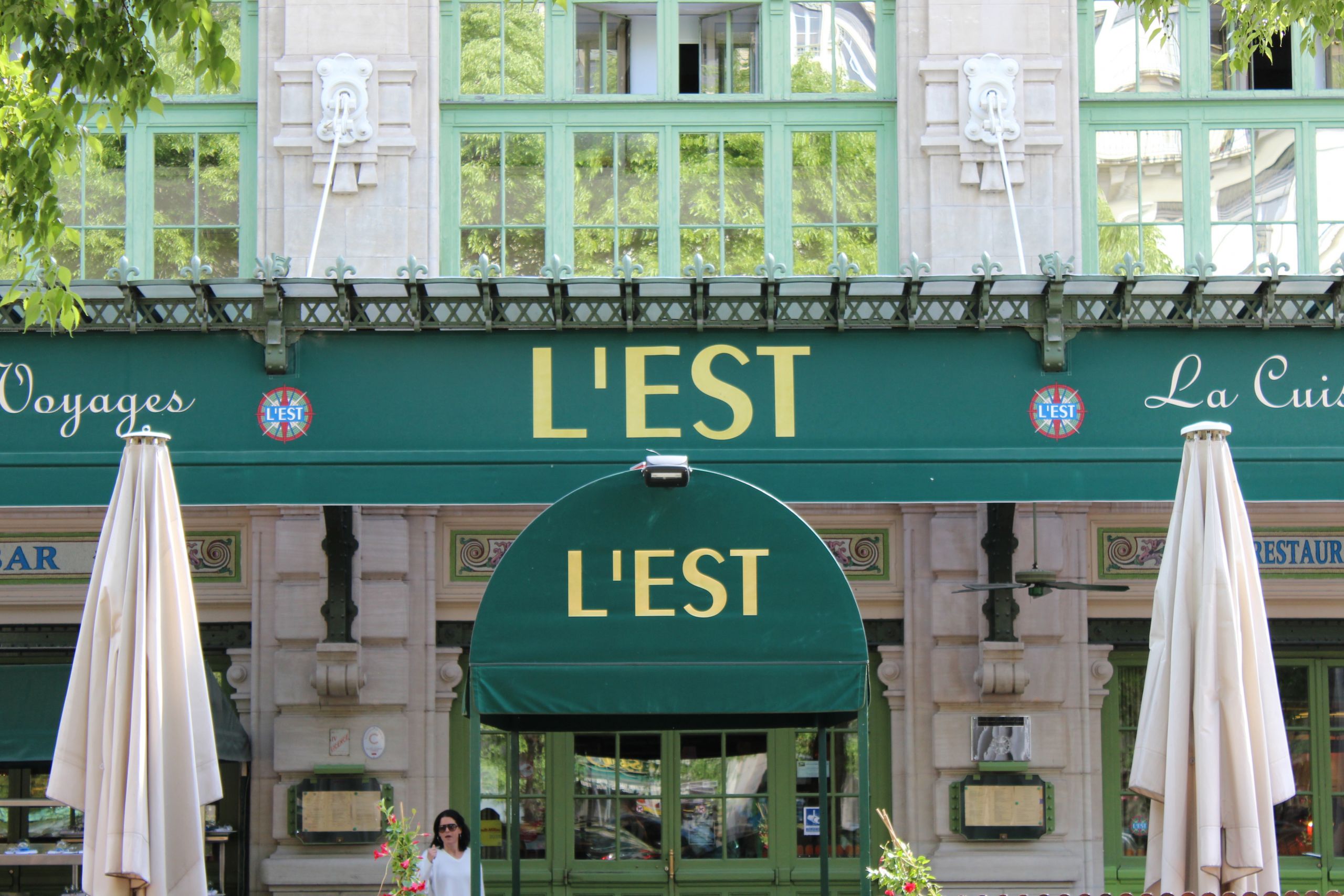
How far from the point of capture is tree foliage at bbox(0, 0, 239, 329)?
27.9ft

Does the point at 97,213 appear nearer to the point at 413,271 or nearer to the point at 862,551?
the point at 413,271

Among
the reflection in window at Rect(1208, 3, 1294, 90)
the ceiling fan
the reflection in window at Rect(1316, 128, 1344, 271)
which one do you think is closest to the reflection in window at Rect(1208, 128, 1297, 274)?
the reflection in window at Rect(1316, 128, 1344, 271)

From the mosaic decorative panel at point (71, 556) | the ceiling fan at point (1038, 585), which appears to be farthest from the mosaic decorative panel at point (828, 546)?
the mosaic decorative panel at point (71, 556)

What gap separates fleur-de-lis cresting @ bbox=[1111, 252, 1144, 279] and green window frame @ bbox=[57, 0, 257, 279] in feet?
23.1

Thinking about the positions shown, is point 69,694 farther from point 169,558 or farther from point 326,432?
point 326,432

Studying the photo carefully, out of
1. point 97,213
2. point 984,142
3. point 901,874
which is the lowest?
point 901,874

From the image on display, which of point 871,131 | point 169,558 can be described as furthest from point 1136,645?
point 169,558

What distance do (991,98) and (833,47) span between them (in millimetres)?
1460

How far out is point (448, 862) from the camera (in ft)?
29.7

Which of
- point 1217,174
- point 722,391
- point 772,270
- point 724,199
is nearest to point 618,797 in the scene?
point 722,391

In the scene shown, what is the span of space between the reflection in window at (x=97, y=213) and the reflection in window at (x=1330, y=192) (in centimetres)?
1008

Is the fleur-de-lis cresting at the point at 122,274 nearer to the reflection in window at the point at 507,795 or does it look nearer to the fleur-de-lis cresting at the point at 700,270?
the fleur-de-lis cresting at the point at 700,270

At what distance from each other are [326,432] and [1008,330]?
177 inches

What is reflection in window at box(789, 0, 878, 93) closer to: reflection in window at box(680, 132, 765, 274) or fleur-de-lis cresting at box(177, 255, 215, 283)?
reflection in window at box(680, 132, 765, 274)
